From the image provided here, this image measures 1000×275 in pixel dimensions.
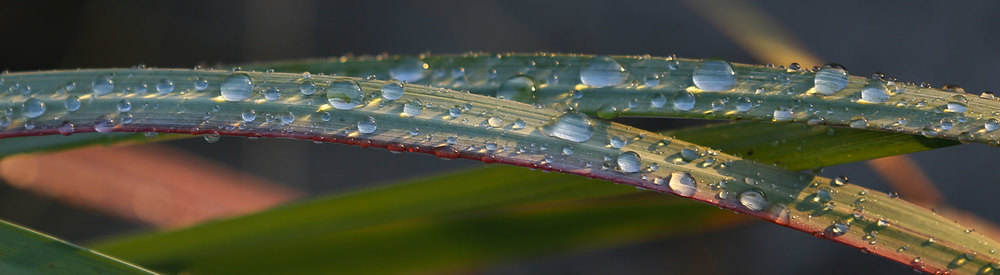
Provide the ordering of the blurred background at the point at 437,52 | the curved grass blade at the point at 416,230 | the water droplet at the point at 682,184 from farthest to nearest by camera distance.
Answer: the blurred background at the point at 437,52 < the curved grass blade at the point at 416,230 < the water droplet at the point at 682,184

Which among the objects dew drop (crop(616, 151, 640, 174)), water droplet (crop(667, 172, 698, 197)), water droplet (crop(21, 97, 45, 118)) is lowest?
water droplet (crop(667, 172, 698, 197))

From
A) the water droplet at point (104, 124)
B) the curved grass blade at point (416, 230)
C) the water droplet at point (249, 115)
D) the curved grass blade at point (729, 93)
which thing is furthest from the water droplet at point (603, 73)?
the water droplet at point (104, 124)

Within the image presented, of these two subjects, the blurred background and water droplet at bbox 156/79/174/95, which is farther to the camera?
the blurred background

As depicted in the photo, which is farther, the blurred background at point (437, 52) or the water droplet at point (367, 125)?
the blurred background at point (437, 52)

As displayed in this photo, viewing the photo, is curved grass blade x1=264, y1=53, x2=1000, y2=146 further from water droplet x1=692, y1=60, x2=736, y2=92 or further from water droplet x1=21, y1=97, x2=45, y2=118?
water droplet x1=21, y1=97, x2=45, y2=118

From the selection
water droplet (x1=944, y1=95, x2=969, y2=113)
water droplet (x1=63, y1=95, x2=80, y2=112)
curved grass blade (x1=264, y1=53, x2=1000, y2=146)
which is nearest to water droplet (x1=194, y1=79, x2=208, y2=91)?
water droplet (x1=63, y1=95, x2=80, y2=112)

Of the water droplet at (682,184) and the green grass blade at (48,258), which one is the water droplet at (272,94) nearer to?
the green grass blade at (48,258)

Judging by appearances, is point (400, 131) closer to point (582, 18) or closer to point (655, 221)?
point (655, 221)

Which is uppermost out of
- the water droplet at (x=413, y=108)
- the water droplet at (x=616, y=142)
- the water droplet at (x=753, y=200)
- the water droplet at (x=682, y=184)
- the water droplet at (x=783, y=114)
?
the water droplet at (x=413, y=108)
